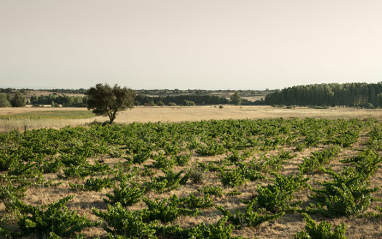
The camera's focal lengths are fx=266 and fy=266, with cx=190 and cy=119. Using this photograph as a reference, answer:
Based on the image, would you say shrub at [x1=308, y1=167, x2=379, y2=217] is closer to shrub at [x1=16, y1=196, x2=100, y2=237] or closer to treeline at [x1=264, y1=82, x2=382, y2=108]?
shrub at [x1=16, y1=196, x2=100, y2=237]

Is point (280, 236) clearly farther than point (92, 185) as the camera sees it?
No

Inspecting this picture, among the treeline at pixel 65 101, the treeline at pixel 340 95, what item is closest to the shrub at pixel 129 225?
the treeline at pixel 65 101

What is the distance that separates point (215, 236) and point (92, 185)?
6.23 metres

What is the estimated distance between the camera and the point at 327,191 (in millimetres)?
9047

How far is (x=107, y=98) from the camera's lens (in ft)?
133

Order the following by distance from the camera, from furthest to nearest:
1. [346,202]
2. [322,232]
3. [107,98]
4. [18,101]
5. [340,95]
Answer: [340,95] < [18,101] < [107,98] < [346,202] < [322,232]

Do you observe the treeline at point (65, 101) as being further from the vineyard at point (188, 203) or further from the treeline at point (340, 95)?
→ the treeline at point (340, 95)

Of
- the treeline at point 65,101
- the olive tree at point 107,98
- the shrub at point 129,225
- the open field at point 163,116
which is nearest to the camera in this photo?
the shrub at point 129,225

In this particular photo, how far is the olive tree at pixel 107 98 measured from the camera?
134 feet

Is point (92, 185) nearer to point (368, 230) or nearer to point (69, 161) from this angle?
point (69, 161)

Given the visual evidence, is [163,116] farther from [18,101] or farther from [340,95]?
[340,95]

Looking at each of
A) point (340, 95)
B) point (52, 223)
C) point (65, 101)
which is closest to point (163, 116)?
point (52, 223)

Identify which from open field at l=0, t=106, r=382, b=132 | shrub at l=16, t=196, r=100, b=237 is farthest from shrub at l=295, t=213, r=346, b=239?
open field at l=0, t=106, r=382, b=132

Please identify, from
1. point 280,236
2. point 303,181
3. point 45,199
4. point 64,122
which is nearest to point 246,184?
point 303,181
